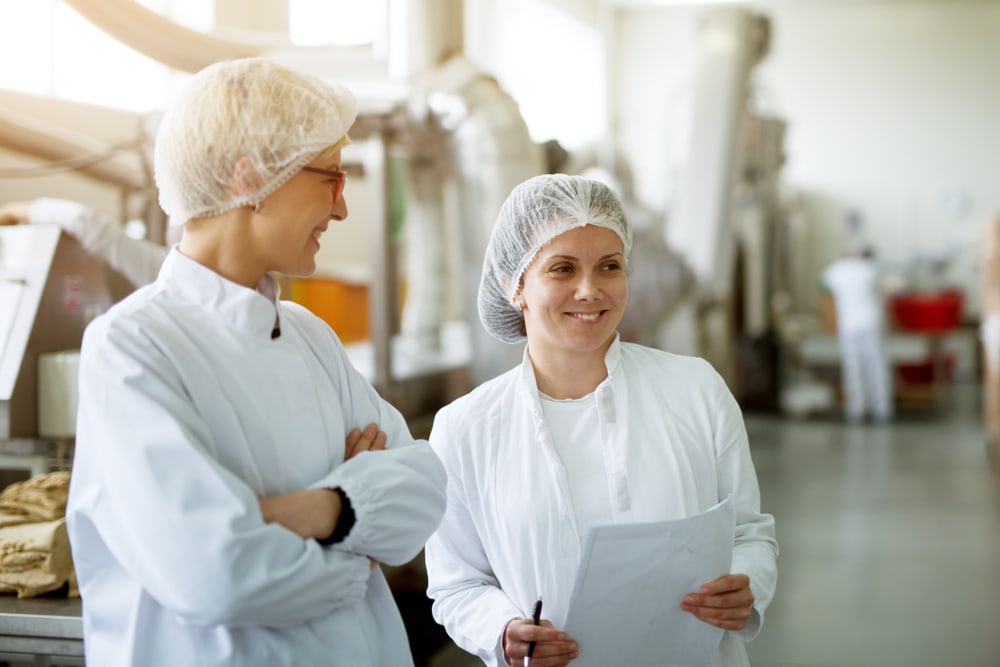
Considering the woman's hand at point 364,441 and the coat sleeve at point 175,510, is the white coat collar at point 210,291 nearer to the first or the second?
the coat sleeve at point 175,510

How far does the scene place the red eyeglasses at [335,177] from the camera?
46.7 inches

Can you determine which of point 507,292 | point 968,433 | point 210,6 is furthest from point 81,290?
point 968,433

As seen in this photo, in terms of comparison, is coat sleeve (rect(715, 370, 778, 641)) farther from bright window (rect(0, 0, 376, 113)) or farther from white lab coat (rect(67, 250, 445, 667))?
bright window (rect(0, 0, 376, 113))

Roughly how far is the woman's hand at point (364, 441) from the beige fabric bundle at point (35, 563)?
0.85 m

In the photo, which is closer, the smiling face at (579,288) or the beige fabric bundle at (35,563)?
the smiling face at (579,288)

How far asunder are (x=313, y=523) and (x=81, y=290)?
5.53ft

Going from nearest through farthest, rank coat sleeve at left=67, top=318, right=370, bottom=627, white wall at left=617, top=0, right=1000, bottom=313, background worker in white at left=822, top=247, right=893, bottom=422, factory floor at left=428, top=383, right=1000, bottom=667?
1. coat sleeve at left=67, top=318, right=370, bottom=627
2. factory floor at left=428, top=383, right=1000, bottom=667
3. background worker in white at left=822, top=247, right=893, bottom=422
4. white wall at left=617, top=0, right=1000, bottom=313

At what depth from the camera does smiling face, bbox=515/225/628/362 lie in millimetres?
1427

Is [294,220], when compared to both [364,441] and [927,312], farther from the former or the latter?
[927,312]

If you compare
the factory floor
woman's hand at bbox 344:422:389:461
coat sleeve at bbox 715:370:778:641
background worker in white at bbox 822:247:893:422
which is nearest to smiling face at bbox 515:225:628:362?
coat sleeve at bbox 715:370:778:641

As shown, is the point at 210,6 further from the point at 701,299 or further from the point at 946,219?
the point at 946,219

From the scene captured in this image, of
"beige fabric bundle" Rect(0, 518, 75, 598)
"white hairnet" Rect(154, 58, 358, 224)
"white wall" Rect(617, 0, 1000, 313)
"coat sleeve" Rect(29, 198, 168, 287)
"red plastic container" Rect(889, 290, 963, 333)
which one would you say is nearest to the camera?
"white hairnet" Rect(154, 58, 358, 224)

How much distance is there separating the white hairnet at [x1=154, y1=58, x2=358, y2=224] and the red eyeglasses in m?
0.02

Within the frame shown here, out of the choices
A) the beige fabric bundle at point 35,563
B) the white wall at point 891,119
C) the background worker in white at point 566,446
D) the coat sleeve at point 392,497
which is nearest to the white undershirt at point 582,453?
the background worker in white at point 566,446
